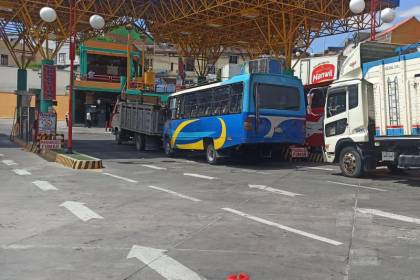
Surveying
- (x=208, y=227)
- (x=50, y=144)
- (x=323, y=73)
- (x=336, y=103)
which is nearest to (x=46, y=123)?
(x=50, y=144)

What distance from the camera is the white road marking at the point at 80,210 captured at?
9188 mm

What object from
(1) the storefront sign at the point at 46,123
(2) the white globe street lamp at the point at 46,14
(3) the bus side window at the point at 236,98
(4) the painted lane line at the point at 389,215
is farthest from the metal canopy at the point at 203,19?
(4) the painted lane line at the point at 389,215

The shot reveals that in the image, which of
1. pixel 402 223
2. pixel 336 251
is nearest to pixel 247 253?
pixel 336 251

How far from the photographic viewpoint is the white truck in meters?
12.9

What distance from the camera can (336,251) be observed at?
6.82 metres

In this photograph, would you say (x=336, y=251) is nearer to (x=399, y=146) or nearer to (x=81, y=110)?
(x=399, y=146)

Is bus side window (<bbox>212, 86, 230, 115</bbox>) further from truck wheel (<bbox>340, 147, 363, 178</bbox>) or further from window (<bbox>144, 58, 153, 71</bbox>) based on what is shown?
window (<bbox>144, 58, 153, 71</bbox>)

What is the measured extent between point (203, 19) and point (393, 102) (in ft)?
67.7

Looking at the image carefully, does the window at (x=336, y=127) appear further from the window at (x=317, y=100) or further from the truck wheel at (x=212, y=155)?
the truck wheel at (x=212, y=155)

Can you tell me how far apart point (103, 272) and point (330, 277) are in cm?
244

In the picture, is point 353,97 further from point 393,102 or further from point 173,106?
point 173,106

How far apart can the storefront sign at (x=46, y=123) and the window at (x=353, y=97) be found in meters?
12.9

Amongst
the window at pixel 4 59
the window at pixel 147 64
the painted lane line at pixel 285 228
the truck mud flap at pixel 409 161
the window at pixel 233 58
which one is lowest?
the painted lane line at pixel 285 228

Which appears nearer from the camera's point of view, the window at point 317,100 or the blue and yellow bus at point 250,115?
the blue and yellow bus at point 250,115
